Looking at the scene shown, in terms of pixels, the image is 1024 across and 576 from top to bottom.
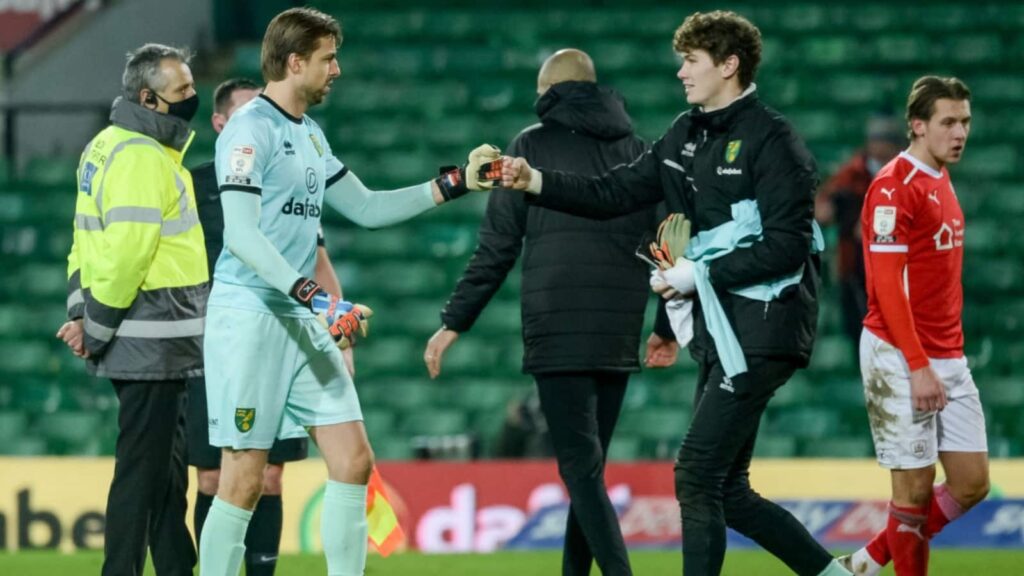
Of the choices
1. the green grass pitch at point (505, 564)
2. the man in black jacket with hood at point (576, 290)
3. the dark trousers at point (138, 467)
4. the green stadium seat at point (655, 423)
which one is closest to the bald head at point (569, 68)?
the man in black jacket with hood at point (576, 290)

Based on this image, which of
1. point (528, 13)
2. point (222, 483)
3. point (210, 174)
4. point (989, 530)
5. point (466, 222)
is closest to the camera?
point (222, 483)

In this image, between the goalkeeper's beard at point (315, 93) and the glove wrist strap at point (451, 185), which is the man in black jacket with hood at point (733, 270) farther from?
the goalkeeper's beard at point (315, 93)

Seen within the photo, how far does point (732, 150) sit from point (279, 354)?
1452 mm

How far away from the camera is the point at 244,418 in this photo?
476 cm

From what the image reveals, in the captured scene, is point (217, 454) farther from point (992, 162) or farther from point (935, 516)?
point (992, 162)

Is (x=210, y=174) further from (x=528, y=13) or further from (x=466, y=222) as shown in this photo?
(x=528, y=13)

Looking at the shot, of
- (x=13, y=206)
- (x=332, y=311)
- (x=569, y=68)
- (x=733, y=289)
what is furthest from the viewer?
(x=13, y=206)

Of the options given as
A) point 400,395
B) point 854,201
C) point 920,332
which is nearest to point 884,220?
point 920,332

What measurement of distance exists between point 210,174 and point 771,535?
7.74 feet

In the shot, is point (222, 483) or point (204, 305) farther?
point (204, 305)

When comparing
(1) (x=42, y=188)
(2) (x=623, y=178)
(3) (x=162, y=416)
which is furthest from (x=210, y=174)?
(1) (x=42, y=188)

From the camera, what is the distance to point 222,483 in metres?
4.79

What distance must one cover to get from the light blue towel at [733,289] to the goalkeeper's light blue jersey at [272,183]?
1.17 meters

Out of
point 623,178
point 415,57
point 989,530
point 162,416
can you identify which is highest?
point 415,57
